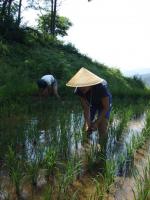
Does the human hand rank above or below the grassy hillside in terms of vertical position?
below

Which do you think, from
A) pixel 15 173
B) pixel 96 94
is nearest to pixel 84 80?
pixel 96 94

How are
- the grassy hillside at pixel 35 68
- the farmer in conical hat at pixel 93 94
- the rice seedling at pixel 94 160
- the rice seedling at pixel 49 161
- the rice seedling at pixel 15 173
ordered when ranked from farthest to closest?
1. the grassy hillside at pixel 35 68
2. the farmer in conical hat at pixel 93 94
3. the rice seedling at pixel 94 160
4. the rice seedling at pixel 49 161
5. the rice seedling at pixel 15 173

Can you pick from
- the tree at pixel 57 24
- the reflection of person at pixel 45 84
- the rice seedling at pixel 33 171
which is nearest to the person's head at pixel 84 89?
the rice seedling at pixel 33 171

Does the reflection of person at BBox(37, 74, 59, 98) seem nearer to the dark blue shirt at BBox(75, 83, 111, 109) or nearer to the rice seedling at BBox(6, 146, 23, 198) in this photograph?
the dark blue shirt at BBox(75, 83, 111, 109)

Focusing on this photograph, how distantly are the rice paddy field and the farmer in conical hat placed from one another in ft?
0.84

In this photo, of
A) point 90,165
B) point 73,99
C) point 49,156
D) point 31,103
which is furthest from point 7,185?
point 73,99

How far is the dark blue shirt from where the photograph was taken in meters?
5.03

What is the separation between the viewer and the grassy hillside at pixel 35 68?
10781mm

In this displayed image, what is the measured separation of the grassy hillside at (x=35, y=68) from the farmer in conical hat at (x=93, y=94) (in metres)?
4.37

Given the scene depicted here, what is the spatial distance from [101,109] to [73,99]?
A: 16.1 feet

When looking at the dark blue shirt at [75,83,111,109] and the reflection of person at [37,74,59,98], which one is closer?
the dark blue shirt at [75,83,111,109]

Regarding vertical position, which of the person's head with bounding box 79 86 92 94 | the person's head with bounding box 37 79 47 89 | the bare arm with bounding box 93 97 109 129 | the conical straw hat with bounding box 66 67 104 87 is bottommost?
the bare arm with bounding box 93 97 109 129

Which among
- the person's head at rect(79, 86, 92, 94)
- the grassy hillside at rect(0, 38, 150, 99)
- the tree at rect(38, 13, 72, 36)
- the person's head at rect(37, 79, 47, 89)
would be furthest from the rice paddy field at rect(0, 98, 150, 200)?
the tree at rect(38, 13, 72, 36)

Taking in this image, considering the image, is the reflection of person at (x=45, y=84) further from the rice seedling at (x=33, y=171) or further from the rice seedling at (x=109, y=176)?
the rice seedling at (x=109, y=176)
